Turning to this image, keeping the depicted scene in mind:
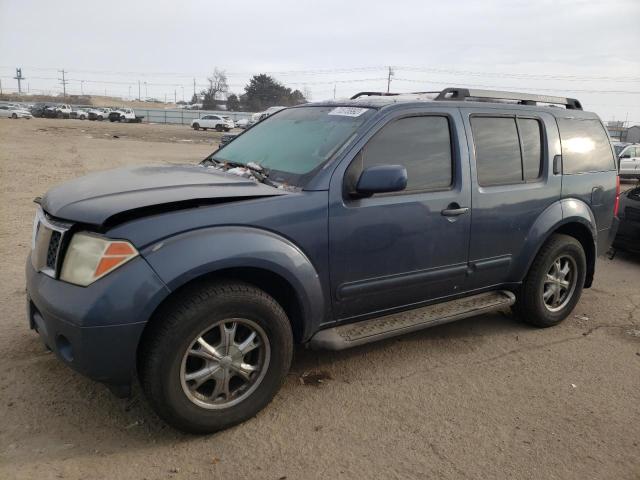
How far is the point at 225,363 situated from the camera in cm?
289

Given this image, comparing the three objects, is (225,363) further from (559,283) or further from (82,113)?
(82,113)

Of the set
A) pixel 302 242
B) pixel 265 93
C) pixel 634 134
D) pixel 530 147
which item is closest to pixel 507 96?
pixel 530 147

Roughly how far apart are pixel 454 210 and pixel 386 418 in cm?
151

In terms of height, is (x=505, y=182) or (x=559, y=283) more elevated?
(x=505, y=182)

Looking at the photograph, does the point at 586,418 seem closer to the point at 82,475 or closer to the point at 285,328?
the point at 285,328

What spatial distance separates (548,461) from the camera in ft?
9.14

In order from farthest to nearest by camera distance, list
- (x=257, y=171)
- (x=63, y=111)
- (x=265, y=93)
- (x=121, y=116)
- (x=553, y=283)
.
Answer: (x=265, y=93)
(x=63, y=111)
(x=121, y=116)
(x=553, y=283)
(x=257, y=171)

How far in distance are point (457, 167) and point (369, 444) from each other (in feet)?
6.64

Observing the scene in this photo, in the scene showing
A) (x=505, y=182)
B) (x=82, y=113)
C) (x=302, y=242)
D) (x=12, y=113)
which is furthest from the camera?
(x=82, y=113)

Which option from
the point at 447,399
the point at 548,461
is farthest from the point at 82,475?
the point at 548,461

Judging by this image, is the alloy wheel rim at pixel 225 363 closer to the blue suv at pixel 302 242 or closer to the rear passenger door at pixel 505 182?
the blue suv at pixel 302 242

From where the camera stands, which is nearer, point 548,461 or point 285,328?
point 548,461

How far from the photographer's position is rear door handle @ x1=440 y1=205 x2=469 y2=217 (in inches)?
144

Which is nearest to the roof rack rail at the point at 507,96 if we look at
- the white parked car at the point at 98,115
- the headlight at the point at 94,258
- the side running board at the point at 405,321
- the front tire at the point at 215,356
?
the side running board at the point at 405,321
